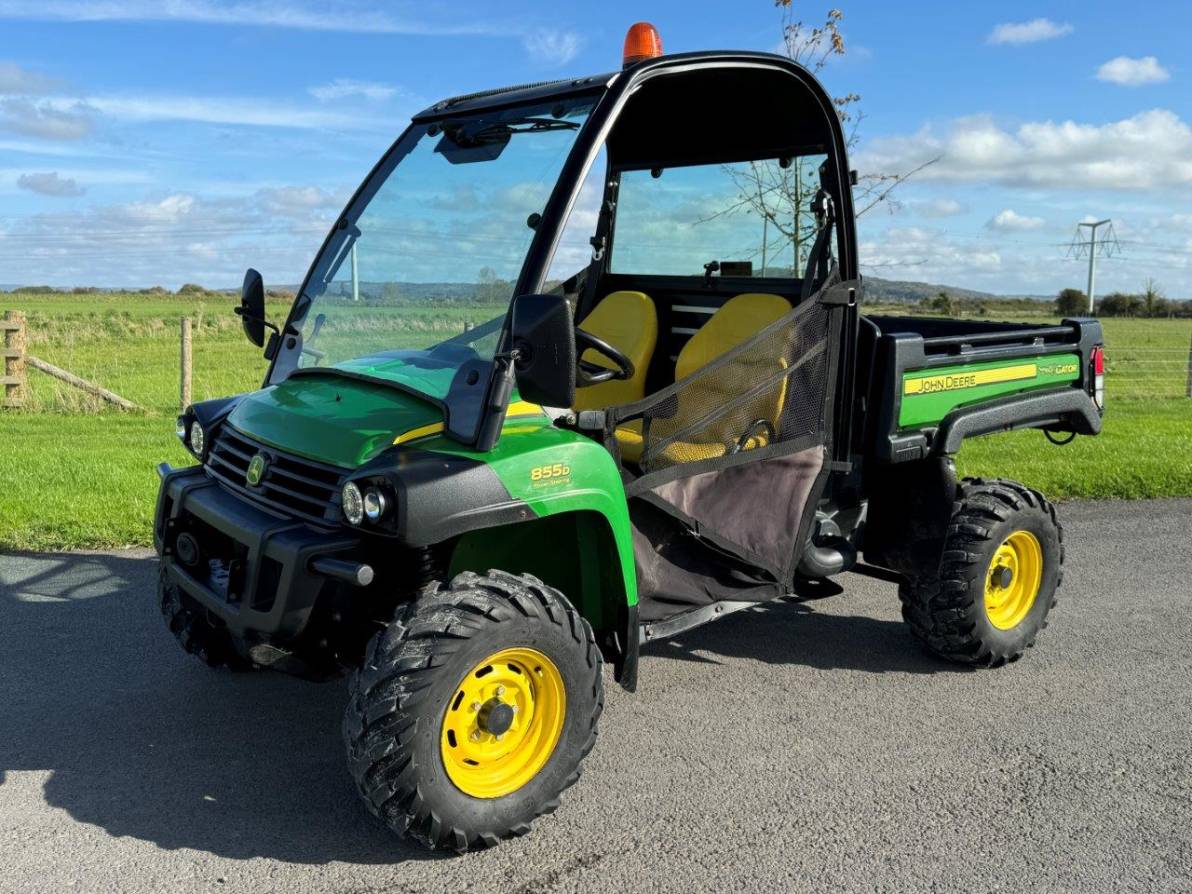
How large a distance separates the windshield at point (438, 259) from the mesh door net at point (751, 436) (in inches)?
25.1

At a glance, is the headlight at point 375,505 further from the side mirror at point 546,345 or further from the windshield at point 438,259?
the side mirror at point 546,345

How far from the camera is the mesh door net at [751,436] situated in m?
4.12

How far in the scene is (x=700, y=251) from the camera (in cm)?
Answer: 527

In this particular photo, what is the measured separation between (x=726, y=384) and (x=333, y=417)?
1.48m

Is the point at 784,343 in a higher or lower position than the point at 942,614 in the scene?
higher

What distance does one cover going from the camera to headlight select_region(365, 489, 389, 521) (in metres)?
3.31

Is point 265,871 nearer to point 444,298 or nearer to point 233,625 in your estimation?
point 233,625

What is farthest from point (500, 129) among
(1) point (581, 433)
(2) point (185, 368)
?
(2) point (185, 368)

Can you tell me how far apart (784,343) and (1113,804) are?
6.61 ft

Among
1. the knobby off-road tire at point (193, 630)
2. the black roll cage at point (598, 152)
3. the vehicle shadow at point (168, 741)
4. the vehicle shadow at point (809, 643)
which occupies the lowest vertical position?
the vehicle shadow at point (168, 741)

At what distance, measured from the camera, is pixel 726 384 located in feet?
14.2

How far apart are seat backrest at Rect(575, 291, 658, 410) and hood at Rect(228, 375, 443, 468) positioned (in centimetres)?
143

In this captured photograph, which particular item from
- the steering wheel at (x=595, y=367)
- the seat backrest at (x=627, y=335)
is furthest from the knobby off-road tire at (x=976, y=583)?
the steering wheel at (x=595, y=367)

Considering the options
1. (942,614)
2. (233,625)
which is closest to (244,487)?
(233,625)
